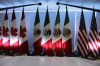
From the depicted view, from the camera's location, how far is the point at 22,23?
696 cm

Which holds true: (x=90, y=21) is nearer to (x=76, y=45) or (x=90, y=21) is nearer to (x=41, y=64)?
(x=76, y=45)

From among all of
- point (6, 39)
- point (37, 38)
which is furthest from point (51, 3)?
point (6, 39)

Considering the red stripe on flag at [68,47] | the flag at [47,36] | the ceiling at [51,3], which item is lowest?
the red stripe on flag at [68,47]

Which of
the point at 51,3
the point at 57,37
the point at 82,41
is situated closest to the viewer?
the point at 82,41

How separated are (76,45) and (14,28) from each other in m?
2.67

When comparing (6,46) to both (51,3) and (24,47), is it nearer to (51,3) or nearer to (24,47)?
(24,47)

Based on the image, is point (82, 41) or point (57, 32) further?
point (57, 32)

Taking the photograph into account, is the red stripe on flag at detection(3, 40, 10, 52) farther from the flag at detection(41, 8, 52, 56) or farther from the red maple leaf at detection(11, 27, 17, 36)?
the flag at detection(41, 8, 52, 56)

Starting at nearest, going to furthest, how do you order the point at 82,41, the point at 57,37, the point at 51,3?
the point at 82,41 < the point at 51,3 < the point at 57,37

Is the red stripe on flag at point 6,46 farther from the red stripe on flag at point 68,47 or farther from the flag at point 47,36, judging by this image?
the red stripe on flag at point 68,47

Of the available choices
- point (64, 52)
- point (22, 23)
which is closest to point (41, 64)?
point (64, 52)

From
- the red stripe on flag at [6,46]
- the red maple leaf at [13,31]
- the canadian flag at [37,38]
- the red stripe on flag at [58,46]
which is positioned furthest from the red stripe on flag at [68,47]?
the red stripe on flag at [6,46]

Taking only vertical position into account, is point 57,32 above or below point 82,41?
above

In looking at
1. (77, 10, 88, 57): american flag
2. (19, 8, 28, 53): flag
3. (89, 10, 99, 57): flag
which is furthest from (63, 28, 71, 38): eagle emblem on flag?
(19, 8, 28, 53): flag
